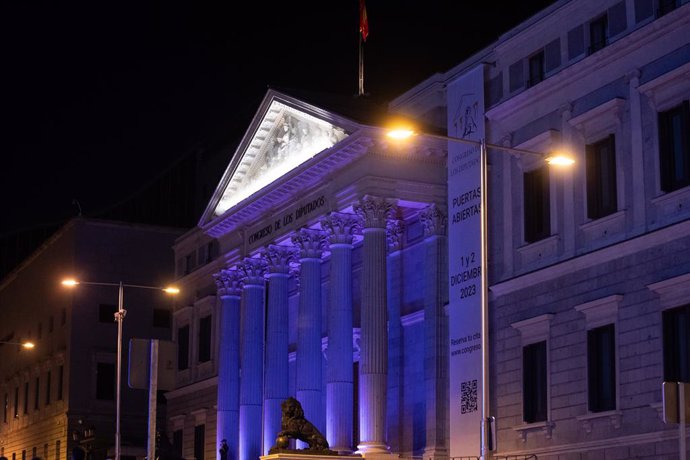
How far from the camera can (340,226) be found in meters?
47.6

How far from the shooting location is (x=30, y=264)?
88.1 metres

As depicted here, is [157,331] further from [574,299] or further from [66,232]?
[574,299]

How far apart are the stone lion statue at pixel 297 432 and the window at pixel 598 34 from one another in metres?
15.5

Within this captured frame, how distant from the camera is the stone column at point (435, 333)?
44.9 meters

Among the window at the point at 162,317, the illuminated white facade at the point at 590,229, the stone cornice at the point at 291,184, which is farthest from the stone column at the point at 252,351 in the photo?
the window at the point at 162,317

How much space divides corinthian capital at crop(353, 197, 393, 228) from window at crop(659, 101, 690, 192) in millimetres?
13404

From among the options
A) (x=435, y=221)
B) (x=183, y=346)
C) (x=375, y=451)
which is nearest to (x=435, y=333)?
(x=435, y=221)

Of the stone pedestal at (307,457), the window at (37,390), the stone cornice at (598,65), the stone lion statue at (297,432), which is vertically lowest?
the stone pedestal at (307,457)

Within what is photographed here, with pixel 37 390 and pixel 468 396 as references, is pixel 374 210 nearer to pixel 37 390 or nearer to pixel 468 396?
pixel 468 396

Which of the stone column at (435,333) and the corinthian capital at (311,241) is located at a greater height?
the corinthian capital at (311,241)

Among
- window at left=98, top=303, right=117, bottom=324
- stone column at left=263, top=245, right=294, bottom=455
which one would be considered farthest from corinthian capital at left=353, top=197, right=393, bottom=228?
window at left=98, top=303, right=117, bottom=324

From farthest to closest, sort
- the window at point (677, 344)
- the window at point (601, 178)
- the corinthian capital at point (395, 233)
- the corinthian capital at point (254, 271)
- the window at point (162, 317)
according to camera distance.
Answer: the window at point (162, 317) < the corinthian capital at point (254, 271) < the corinthian capital at point (395, 233) < the window at point (601, 178) < the window at point (677, 344)

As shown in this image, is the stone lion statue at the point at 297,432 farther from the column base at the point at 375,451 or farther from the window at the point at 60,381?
the window at the point at 60,381

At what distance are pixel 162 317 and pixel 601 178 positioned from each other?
44931 mm
